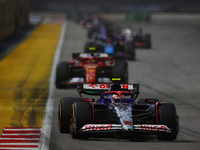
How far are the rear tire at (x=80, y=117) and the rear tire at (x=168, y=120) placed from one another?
4.43 ft

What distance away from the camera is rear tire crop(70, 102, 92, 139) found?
30.9ft

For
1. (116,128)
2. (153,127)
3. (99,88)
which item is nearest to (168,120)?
(153,127)

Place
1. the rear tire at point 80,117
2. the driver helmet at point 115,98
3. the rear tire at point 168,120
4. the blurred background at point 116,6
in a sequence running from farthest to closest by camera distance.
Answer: the blurred background at point 116,6, the driver helmet at point 115,98, the rear tire at point 168,120, the rear tire at point 80,117

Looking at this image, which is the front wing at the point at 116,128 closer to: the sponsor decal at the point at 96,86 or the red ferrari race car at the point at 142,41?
the sponsor decal at the point at 96,86

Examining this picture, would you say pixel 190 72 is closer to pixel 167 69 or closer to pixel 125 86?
pixel 167 69

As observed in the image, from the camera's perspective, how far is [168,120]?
962cm

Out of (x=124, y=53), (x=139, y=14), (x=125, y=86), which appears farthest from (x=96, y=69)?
(x=139, y=14)

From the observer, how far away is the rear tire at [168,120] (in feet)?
31.4

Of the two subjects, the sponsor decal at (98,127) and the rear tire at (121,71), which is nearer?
the sponsor decal at (98,127)

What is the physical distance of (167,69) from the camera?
22.4m

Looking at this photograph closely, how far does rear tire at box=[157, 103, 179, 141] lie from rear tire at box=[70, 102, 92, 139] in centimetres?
135

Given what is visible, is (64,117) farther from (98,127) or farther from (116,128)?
(116,128)

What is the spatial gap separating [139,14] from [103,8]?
18026 mm

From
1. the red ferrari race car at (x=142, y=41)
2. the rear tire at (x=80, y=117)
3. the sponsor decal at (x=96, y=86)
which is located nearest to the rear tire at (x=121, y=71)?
the sponsor decal at (x=96, y=86)
